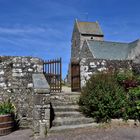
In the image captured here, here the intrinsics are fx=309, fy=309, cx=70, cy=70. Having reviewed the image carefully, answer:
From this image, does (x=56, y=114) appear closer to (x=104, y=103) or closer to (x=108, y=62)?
(x=104, y=103)

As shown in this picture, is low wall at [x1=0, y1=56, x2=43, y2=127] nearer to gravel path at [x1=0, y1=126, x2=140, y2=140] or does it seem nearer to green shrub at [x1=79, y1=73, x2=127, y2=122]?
gravel path at [x1=0, y1=126, x2=140, y2=140]

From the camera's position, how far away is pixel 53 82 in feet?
44.4

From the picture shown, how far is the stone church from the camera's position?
1365cm

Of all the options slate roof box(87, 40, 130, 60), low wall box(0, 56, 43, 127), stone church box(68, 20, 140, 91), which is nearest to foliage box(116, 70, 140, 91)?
stone church box(68, 20, 140, 91)

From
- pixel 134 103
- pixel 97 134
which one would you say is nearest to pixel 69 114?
pixel 97 134

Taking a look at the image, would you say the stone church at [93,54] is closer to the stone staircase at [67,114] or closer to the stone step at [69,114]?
the stone staircase at [67,114]

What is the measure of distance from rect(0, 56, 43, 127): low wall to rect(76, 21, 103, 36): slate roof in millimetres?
49307

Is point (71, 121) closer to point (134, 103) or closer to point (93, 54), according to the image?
point (134, 103)

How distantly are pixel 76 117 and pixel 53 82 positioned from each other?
3.01 metres

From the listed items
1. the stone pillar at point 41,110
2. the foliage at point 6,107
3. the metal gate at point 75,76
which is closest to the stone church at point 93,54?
the metal gate at point 75,76

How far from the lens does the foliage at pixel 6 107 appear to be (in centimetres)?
1145

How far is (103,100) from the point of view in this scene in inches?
419

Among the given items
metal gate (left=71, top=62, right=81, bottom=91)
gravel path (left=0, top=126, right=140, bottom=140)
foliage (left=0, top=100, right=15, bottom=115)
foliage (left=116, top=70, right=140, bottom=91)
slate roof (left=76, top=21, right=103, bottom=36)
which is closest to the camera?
gravel path (left=0, top=126, right=140, bottom=140)

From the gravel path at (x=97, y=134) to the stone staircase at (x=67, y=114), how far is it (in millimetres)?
391
